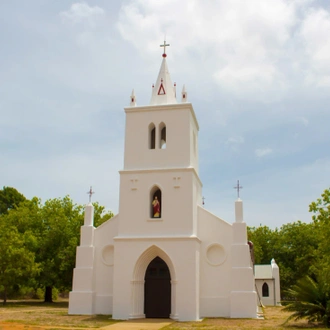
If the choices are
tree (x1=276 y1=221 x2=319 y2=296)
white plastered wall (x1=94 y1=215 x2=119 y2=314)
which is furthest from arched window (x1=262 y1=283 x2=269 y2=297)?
white plastered wall (x1=94 y1=215 x2=119 y2=314)

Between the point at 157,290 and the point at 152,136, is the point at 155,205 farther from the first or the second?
the point at 157,290

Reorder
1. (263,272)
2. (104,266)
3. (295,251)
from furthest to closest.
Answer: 1. (295,251)
2. (263,272)
3. (104,266)

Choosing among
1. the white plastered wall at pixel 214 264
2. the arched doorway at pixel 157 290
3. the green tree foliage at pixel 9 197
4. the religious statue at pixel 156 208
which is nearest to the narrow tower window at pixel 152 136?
the religious statue at pixel 156 208

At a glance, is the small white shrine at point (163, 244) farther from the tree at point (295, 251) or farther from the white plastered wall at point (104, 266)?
the tree at point (295, 251)

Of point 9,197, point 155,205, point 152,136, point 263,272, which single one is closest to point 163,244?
point 155,205

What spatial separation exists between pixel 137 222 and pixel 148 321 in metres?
5.05

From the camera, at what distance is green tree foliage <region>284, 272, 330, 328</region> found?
1755 cm

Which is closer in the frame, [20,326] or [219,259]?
[20,326]

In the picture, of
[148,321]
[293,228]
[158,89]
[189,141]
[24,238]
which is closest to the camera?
[148,321]

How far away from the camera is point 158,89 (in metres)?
25.5

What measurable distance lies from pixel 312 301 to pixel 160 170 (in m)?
9.91

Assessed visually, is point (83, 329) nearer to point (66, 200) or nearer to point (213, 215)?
point (213, 215)

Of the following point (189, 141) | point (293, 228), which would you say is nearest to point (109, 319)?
point (189, 141)

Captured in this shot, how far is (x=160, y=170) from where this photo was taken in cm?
2352
